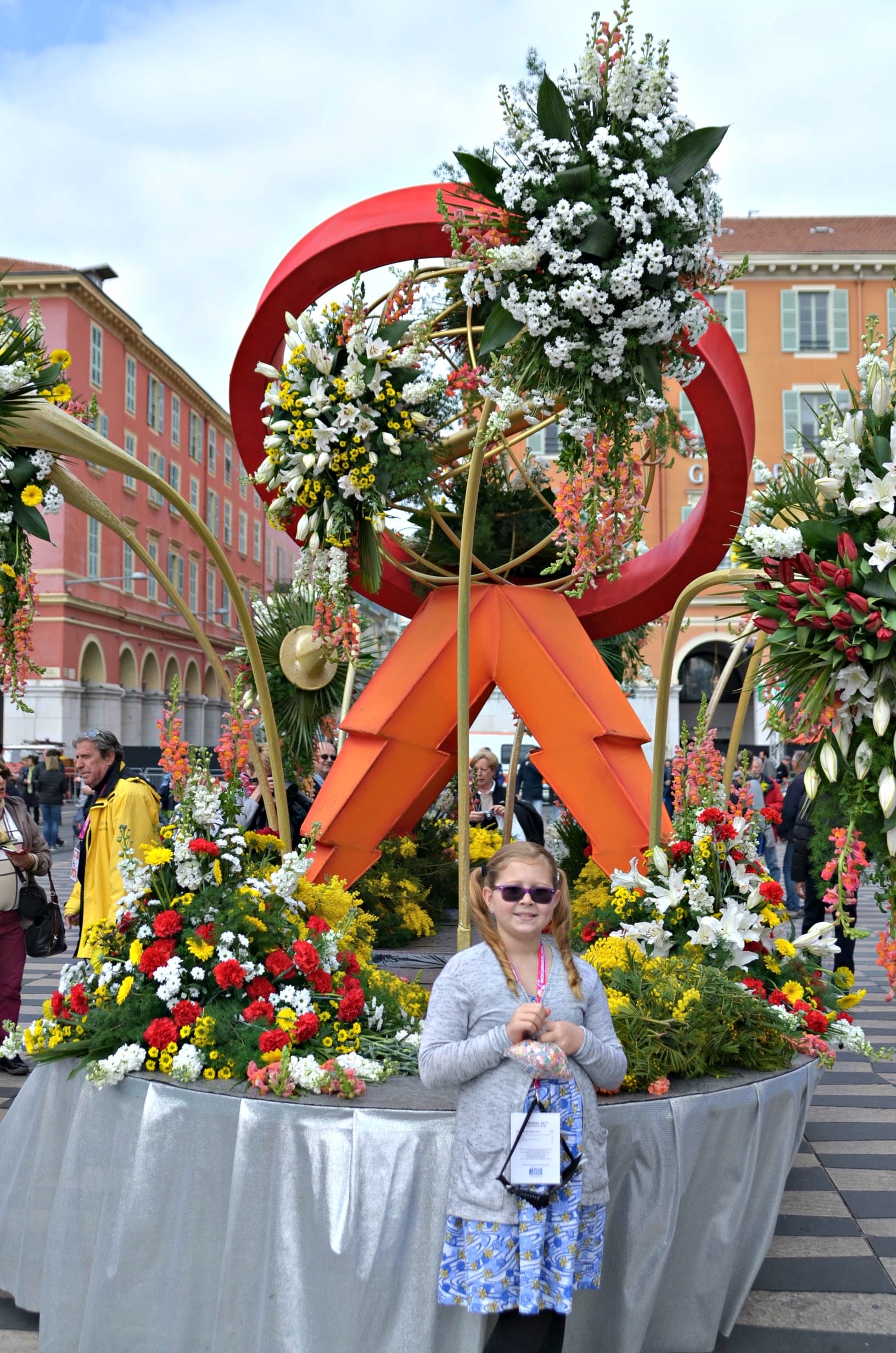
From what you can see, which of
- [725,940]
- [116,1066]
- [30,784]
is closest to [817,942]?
[725,940]

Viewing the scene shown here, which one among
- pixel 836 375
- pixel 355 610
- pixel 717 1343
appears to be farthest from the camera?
pixel 836 375

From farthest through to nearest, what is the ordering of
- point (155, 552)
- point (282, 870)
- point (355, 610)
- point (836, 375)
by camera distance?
point (155, 552)
point (836, 375)
point (355, 610)
point (282, 870)

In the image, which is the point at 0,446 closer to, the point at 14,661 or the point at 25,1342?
the point at 14,661

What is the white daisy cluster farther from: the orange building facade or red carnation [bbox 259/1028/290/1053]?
the orange building facade

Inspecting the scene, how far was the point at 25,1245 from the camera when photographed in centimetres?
353

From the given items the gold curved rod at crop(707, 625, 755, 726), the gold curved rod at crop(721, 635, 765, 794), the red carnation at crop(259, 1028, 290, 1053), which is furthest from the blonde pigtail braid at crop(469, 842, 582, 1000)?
the gold curved rod at crop(707, 625, 755, 726)

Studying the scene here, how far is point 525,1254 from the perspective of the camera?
2523 mm

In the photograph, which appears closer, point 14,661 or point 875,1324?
point 875,1324

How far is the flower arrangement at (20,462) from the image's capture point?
177 inches

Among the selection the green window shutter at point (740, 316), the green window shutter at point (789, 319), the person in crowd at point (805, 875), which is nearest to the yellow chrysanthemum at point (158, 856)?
the person in crowd at point (805, 875)

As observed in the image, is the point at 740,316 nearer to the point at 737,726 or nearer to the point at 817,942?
the point at 737,726

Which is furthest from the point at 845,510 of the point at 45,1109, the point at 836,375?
the point at 836,375

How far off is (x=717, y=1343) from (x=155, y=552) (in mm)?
37864

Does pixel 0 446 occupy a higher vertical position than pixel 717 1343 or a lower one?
higher
